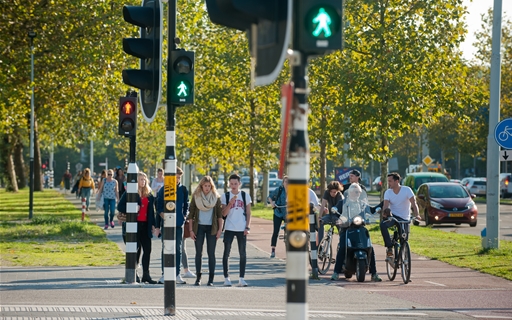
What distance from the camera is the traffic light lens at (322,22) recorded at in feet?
19.8

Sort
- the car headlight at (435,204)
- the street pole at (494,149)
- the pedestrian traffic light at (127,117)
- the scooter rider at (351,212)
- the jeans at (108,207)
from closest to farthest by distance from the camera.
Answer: the pedestrian traffic light at (127,117) → the scooter rider at (351,212) → the street pole at (494,149) → the jeans at (108,207) → the car headlight at (435,204)

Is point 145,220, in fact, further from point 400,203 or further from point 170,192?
point 170,192

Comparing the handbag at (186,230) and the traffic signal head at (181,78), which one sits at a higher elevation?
the traffic signal head at (181,78)

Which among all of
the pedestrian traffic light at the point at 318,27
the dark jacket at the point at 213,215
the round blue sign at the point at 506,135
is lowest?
the dark jacket at the point at 213,215

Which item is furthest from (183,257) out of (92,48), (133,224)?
(92,48)

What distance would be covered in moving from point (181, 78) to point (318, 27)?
208 inches

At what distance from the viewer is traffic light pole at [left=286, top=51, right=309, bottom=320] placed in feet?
19.1

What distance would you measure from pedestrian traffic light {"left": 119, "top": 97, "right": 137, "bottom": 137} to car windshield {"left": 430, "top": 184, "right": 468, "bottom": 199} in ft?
70.1

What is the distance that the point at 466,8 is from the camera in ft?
99.8

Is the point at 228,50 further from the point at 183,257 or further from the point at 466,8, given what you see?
the point at 183,257

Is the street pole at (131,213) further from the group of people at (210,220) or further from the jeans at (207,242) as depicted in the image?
the jeans at (207,242)

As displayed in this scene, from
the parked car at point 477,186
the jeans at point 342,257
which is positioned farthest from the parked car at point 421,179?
the jeans at point 342,257

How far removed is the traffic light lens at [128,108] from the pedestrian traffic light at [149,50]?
322 centimetres

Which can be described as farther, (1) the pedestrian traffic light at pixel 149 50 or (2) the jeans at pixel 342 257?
(2) the jeans at pixel 342 257
